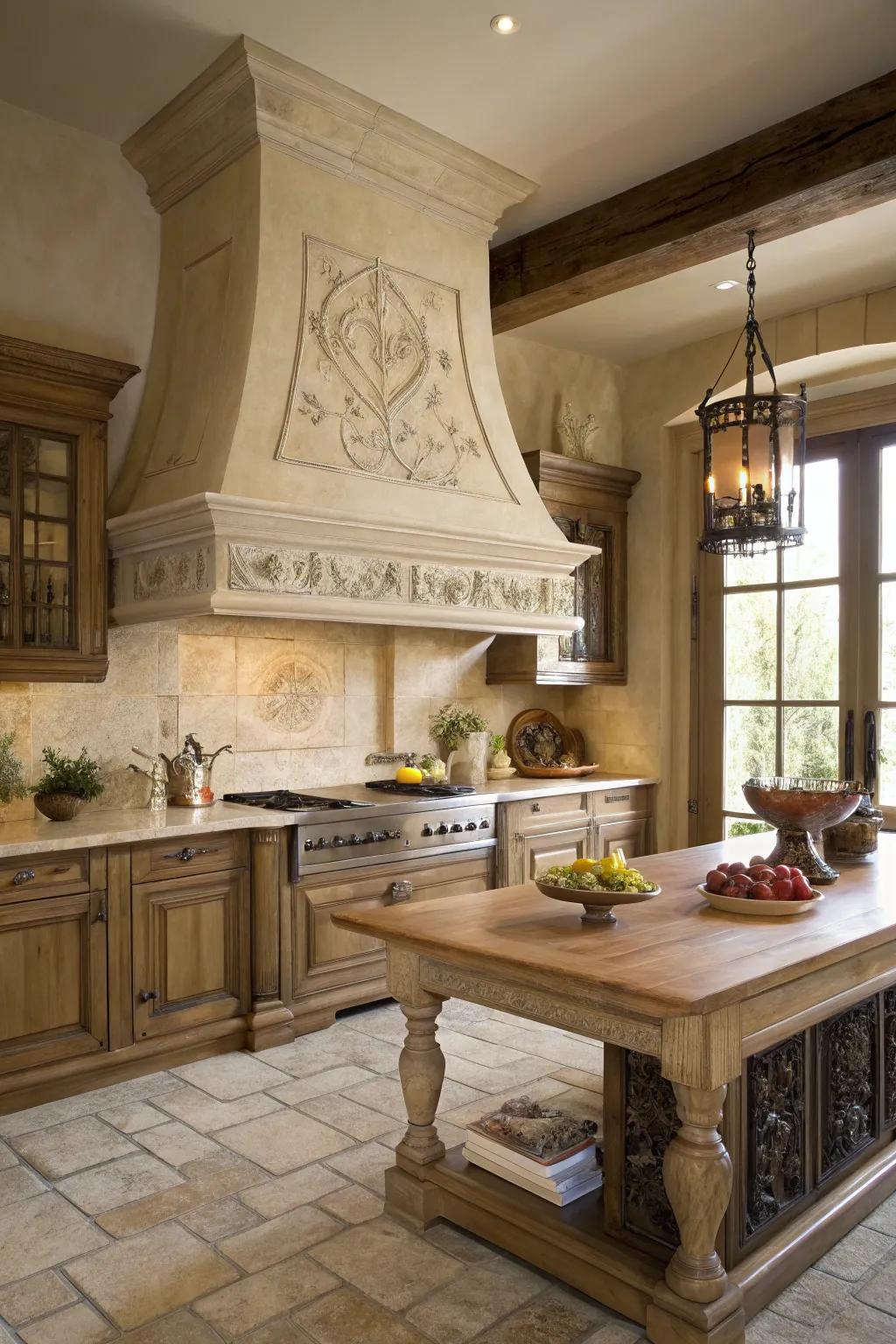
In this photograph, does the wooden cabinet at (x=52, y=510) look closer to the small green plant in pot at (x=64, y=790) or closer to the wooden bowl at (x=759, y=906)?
the small green plant in pot at (x=64, y=790)

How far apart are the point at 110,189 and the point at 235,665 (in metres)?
2.09

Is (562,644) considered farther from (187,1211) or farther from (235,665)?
(187,1211)

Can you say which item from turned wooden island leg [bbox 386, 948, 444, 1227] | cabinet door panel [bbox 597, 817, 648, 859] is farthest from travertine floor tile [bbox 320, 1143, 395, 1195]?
cabinet door panel [bbox 597, 817, 648, 859]

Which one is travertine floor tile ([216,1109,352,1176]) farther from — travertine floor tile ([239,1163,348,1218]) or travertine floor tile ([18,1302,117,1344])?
travertine floor tile ([18,1302,117,1344])

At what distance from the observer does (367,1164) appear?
3008mm

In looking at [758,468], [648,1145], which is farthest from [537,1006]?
[758,468]

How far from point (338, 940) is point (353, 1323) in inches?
81.5

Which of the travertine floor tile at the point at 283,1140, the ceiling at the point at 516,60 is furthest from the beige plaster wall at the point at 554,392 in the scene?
the travertine floor tile at the point at 283,1140

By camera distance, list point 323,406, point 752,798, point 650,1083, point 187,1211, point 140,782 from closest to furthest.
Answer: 1. point 650,1083
2. point 187,1211
3. point 752,798
4. point 323,406
5. point 140,782

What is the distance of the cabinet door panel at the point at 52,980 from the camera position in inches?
132

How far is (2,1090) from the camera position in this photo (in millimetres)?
3332

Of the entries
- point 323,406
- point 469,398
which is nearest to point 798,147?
point 469,398

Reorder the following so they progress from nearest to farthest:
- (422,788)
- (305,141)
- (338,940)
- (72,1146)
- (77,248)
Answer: (72,1146) → (305,141) → (77,248) → (338,940) → (422,788)

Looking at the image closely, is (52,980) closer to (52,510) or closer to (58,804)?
(58,804)
